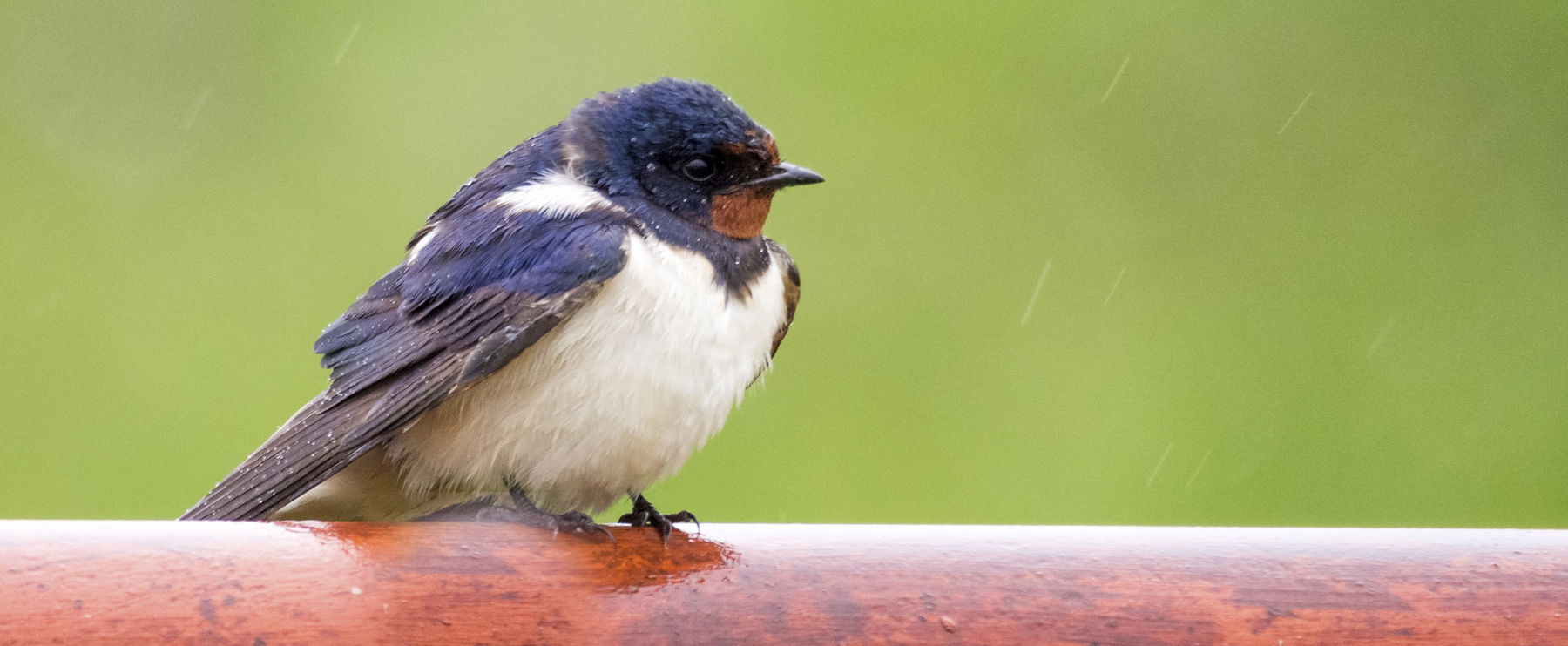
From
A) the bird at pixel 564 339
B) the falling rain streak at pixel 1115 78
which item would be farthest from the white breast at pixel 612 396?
the falling rain streak at pixel 1115 78

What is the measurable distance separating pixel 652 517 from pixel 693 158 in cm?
25

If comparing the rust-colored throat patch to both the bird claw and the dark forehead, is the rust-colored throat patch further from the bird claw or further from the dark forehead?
the bird claw

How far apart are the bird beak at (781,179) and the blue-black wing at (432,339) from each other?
103 mm

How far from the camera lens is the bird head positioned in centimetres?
122

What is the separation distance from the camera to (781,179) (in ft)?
4.02

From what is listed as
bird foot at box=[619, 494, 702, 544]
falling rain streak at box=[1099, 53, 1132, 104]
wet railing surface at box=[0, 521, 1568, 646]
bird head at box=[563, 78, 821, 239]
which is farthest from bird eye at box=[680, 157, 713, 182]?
falling rain streak at box=[1099, 53, 1132, 104]

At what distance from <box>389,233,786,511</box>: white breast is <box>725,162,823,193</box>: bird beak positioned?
0.24 feet

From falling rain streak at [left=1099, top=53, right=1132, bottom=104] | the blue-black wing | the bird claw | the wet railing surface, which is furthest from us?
falling rain streak at [left=1099, top=53, right=1132, bottom=104]

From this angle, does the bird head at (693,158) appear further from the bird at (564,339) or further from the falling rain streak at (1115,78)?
the falling rain streak at (1115,78)

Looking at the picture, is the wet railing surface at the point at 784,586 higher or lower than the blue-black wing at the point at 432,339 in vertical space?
lower

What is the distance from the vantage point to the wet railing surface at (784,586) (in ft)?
2.64

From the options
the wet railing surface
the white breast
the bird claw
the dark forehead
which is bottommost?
the wet railing surface

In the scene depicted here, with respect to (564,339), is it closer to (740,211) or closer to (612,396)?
(612,396)

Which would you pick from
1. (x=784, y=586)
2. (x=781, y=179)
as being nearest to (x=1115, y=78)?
(x=781, y=179)
